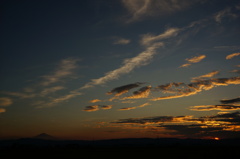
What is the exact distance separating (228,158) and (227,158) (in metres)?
0.29

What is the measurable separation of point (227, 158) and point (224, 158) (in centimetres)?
88

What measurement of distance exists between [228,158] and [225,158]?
0.85 meters

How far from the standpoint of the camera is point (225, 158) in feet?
217

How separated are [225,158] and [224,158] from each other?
0.31 metres

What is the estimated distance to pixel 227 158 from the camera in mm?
65875

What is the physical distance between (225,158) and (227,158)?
1.89ft

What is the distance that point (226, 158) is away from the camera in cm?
6588

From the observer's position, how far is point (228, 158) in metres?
65.7

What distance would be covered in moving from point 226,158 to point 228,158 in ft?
1.85

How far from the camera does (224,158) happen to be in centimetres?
6600

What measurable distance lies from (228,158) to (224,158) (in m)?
1.14
